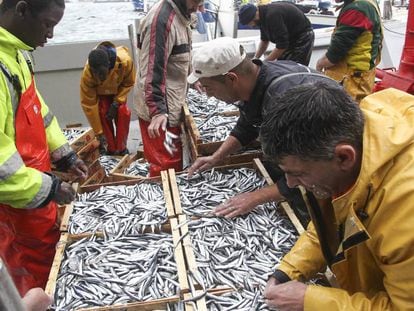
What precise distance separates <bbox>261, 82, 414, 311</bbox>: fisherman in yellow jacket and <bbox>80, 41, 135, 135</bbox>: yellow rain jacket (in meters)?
5.49

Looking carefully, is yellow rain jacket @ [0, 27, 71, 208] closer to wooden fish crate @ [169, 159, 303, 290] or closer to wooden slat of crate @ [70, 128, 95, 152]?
wooden fish crate @ [169, 159, 303, 290]

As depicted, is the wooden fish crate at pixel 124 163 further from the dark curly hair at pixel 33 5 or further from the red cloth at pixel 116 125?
the dark curly hair at pixel 33 5

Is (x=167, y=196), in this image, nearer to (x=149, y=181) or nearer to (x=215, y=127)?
(x=149, y=181)

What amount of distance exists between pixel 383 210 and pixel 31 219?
2.75 metres

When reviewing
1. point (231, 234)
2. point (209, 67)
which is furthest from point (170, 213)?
point (209, 67)

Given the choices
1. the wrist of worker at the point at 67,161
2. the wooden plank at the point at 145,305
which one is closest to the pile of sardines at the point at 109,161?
the wrist of worker at the point at 67,161

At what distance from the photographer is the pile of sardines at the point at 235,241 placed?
2580 millimetres

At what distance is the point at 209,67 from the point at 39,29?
4.27 feet

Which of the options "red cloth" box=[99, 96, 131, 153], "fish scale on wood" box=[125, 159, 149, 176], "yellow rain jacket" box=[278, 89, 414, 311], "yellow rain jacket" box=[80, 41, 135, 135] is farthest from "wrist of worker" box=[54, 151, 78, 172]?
"red cloth" box=[99, 96, 131, 153]

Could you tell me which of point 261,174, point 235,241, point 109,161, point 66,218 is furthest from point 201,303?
point 109,161

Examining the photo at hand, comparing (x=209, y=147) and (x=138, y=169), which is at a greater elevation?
(x=209, y=147)

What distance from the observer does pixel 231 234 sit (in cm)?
308

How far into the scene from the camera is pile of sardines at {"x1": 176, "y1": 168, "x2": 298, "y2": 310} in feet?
8.46

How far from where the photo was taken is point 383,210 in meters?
1.70
